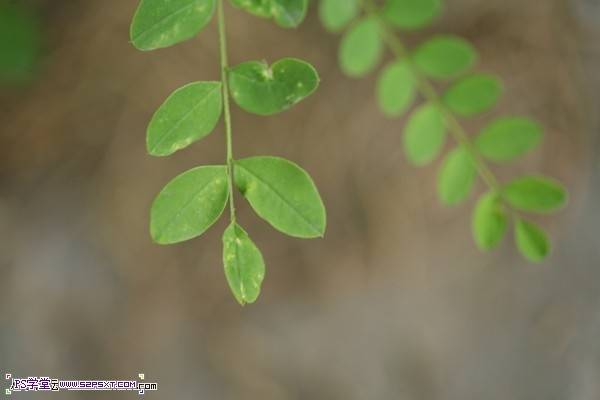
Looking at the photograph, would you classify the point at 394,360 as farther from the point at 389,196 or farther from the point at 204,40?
the point at 204,40

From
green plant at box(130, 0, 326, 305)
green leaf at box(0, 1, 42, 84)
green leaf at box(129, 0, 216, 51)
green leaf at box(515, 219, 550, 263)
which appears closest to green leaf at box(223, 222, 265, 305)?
green plant at box(130, 0, 326, 305)

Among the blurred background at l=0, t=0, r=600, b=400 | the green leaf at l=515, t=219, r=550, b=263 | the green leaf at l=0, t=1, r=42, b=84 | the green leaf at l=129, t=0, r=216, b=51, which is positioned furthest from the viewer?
the blurred background at l=0, t=0, r=600, b=400

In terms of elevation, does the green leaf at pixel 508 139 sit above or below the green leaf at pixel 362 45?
below

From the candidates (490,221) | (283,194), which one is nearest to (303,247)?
(490,221)

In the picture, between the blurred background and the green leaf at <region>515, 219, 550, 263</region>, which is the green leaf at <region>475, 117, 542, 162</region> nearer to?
the green leaf at <region>515, 219, 550, 263</region>

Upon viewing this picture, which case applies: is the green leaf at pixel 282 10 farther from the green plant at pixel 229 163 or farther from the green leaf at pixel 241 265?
the green leaf at pixel 241 265

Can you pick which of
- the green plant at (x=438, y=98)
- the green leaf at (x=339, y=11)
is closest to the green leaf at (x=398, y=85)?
the green plant at (x=438, y=98)

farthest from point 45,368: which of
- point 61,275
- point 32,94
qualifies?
point 32,94
